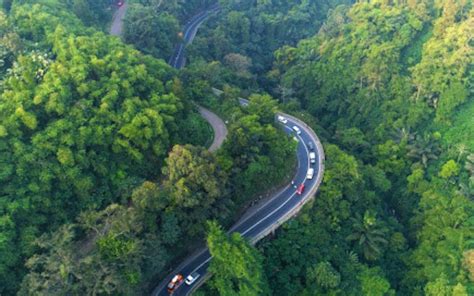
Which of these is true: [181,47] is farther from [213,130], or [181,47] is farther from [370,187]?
[370,187]

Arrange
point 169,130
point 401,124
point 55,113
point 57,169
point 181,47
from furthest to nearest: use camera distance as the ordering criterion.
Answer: point 181,47
point 401,124
point 169,130
point 55,113
point 57,169

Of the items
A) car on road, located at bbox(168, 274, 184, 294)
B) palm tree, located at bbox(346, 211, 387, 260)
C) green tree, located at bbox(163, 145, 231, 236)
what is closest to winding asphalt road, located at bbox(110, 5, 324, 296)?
car on road, located at bbox(168, 274, 184, 294)

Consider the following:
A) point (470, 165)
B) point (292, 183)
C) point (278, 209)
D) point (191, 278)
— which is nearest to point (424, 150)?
point (470, 165)

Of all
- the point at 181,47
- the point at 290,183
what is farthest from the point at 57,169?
the point at 181,47

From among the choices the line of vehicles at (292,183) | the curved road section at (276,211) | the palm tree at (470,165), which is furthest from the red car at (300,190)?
the palm tree at (470,165)

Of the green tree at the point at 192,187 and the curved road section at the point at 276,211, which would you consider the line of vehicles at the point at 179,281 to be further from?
the green tree at the point at 192,187

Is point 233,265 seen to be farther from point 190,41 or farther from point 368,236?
point 190,41
